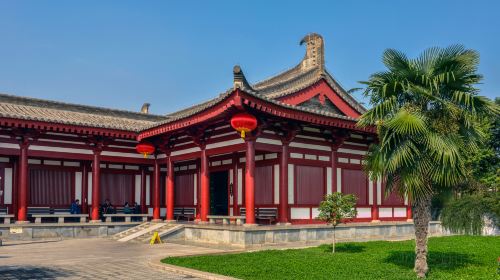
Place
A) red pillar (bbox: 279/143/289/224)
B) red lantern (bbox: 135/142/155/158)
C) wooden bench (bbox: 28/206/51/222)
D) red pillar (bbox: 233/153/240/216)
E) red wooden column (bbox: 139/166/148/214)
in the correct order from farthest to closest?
red wooden column (bbox: 139/166/148/214) < red lantern (bbox: 135/142/155/158) < wooden bench (bbox: 28/206/51/222) < red pillar (bbox: 233/153/240/216) < red pillar (bbox: 279/143/289/224)

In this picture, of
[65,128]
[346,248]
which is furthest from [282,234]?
[65,128]

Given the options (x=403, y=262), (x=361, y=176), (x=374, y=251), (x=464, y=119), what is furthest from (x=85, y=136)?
(x=464, y=119)

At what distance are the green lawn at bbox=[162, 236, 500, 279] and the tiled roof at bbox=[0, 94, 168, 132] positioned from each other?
10335 millimetres

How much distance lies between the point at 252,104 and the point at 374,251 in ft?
19.3

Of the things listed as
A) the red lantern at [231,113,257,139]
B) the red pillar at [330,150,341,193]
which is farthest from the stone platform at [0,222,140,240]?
the red pillar at [330,150,341,193]

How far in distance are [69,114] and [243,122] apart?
11955 mm

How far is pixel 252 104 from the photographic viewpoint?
16234mm

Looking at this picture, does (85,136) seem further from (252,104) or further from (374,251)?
(374,251)

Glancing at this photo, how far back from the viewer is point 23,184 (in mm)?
20438

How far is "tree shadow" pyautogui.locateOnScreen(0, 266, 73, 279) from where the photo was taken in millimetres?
10852

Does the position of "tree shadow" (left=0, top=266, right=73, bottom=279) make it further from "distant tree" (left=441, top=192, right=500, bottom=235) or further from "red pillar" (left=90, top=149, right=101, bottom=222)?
"distant tree" (left=441, top=192, right=500, bottom=235)

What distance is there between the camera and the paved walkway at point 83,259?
11156 mm

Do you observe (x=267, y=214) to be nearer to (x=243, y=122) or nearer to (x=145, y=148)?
(x=243, y=122)

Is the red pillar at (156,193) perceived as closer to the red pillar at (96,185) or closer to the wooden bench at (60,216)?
the red pillar at (96,185)
